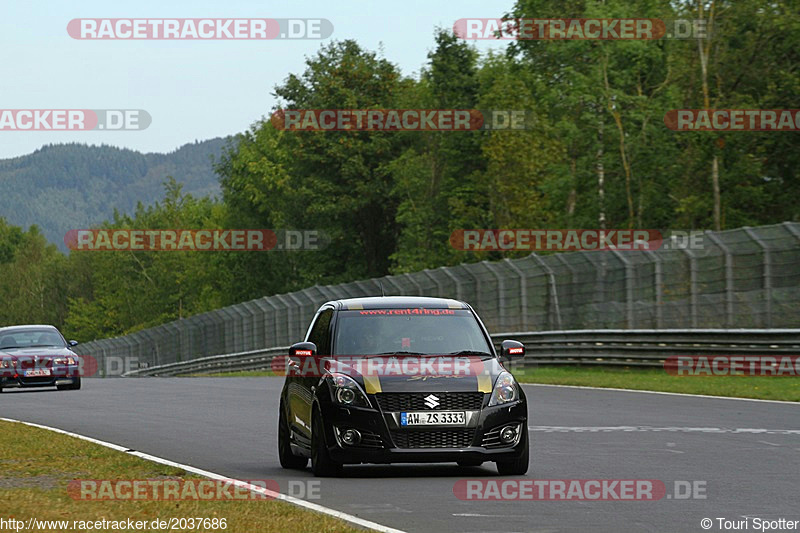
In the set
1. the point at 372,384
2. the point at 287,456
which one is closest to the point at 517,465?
the point at 372,384

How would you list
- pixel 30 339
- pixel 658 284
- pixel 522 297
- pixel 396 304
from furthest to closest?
1. pixel 522 297
2. pixel 30 339
3. pixel 658 284
4. pixel 396 304

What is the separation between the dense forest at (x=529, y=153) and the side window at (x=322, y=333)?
36863 millimetres

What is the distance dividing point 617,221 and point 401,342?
182 ft

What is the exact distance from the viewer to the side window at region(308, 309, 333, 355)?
42.8 feet

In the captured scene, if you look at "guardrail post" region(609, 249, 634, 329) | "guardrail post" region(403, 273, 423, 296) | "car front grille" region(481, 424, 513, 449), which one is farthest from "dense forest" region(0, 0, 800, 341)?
"car front grille" region(481, 424, 513, 449)

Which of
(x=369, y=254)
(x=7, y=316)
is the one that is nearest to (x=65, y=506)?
(x=369, y=254)

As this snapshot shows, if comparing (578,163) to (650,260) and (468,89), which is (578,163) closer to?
(468,89)

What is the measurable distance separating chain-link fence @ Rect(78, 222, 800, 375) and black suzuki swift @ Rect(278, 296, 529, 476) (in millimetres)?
15333

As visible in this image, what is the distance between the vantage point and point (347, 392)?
1201cm

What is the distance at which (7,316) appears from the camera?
178 metres

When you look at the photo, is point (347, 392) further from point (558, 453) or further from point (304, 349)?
point (558, 453)

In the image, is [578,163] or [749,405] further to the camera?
[578,163]

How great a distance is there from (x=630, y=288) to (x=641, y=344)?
126cm

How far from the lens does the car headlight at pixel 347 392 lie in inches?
470
